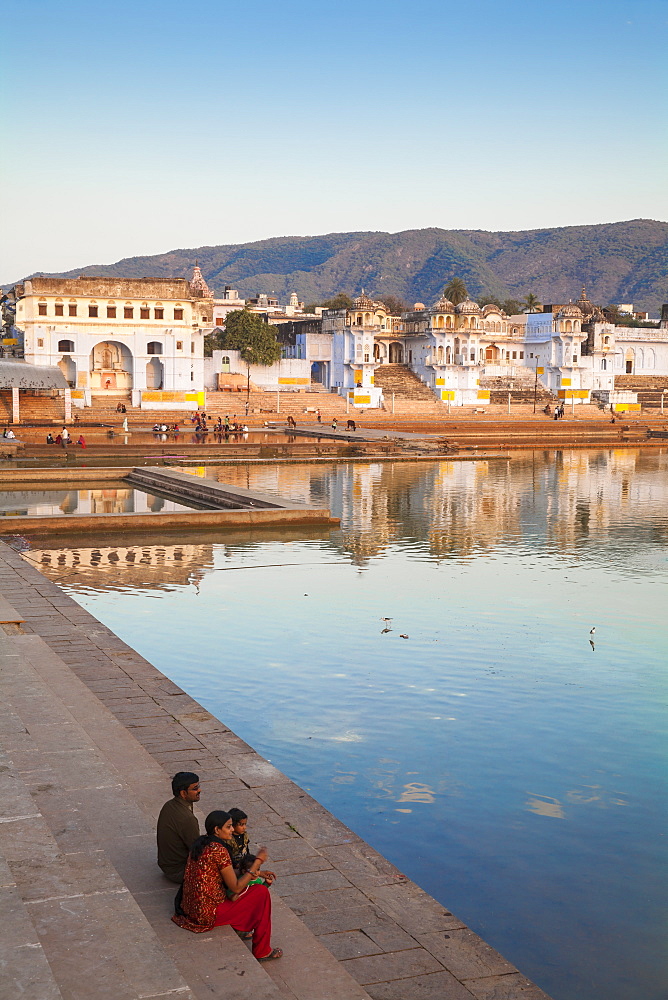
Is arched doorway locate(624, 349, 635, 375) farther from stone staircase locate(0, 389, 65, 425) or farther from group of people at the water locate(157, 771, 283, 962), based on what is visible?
group of people at the water locate(157, 771, 283, 962)

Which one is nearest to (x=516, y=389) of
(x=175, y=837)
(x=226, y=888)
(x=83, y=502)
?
(x=83, y=502)

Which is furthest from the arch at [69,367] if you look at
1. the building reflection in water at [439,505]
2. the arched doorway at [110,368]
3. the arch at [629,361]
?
the arch at [629,361]

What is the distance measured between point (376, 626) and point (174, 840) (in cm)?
799

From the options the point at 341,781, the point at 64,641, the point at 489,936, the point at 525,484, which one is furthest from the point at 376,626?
the point at 525,484

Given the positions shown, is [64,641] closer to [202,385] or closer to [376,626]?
[376,626]

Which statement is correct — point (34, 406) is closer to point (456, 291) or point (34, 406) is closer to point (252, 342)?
point (252, 342)

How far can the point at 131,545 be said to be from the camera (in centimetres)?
1902

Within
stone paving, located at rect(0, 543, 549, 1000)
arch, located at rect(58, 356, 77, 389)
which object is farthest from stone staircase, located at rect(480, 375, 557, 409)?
stone paving, located at rect(0, 543, 549, 1000)

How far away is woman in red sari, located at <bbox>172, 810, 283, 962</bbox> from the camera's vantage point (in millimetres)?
4785

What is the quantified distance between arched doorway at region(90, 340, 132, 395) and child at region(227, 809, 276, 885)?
56.3 meters

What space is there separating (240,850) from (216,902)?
1.14 ft

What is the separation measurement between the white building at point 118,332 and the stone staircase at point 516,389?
80.9ft

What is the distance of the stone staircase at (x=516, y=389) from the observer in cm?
7625

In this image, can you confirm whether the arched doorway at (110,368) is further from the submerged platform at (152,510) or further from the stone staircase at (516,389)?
the submerged platform at (152,510)
